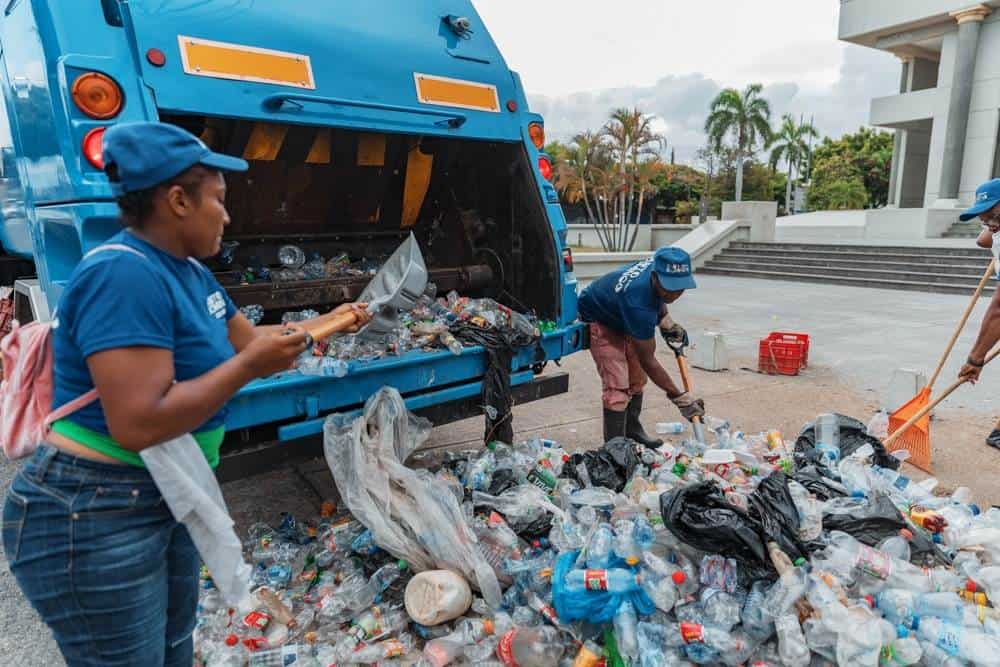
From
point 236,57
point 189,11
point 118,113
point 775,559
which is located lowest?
point 775,559

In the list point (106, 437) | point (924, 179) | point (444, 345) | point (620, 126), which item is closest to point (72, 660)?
point (106, 437)

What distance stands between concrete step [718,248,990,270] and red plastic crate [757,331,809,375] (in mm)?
8608

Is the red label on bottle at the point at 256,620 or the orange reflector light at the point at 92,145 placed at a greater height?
the orange reflector light at the point at 92,145

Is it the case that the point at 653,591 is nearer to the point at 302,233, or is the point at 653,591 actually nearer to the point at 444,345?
the point at 444,345

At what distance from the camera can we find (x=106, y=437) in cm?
126

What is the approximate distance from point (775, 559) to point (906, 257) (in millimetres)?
13647

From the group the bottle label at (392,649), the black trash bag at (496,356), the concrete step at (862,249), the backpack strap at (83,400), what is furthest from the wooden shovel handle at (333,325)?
the concrete step at (862,249)

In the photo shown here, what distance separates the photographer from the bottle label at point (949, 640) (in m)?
2.10

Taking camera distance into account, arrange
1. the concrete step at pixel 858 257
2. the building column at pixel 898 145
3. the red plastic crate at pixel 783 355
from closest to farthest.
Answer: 1. the red plastic crate at pixel 783 355
2. the concrete step at pixel 858 257
3. the building column at pixel 898 145

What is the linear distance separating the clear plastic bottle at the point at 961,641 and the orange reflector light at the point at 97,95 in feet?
10.6

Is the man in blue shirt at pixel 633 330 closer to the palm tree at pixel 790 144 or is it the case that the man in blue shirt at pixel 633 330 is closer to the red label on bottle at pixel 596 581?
the red label on bottle at pixel 596 581

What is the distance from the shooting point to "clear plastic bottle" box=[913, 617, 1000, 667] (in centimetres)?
205

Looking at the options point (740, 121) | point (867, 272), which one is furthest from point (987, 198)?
point (740, 121)

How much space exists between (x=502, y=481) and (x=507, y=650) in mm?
963
